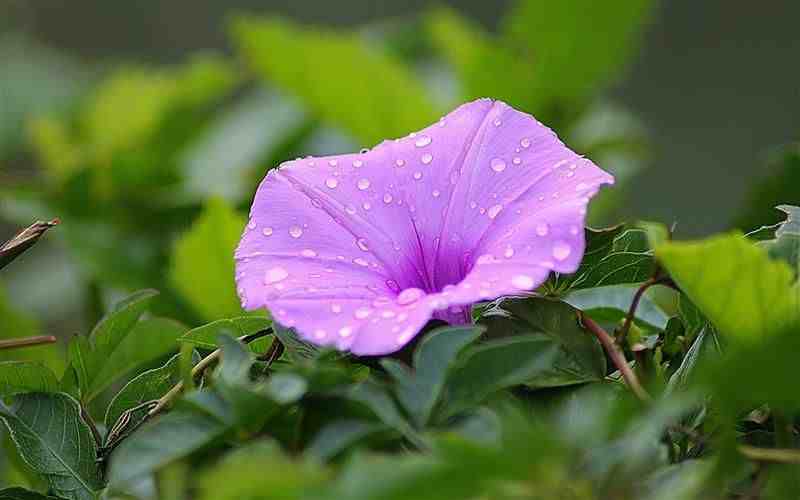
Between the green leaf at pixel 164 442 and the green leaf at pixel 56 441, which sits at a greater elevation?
the green leaf at pixel 164 442

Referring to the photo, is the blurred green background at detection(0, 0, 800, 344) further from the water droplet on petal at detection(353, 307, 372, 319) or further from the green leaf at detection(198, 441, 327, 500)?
the green leaf at detection(198, 441, 327, 500)

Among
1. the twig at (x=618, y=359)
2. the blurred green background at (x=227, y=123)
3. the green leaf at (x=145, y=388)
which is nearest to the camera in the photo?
the twig at (x=618, y=359)

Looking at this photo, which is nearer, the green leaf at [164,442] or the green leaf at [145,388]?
the green leaf at [164,442]

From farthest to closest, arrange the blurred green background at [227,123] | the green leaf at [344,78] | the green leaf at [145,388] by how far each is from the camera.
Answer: the green leaf at [344,78], the blurred green background at [227,123], the green leaf at [145,388]

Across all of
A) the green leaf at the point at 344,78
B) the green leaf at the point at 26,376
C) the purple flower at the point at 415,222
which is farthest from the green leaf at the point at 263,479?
the green leaf at the point at 344,78

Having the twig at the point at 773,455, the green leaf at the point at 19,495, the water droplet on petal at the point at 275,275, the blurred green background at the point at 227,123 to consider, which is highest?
the water droplet on petal at the point at 275,275

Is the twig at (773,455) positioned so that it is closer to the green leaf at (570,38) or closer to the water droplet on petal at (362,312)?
the water droplet on petal at (362,312)

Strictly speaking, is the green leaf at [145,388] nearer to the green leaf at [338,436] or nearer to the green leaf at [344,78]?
the green leaf at [338,436]

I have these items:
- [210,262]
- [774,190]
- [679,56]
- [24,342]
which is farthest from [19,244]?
[679,56]
